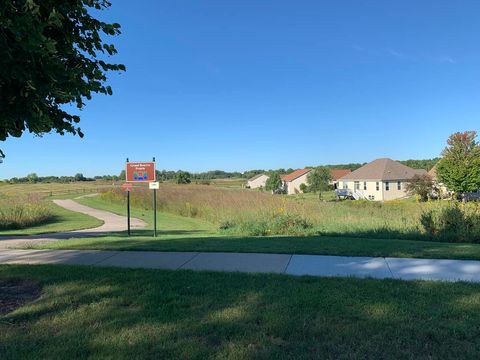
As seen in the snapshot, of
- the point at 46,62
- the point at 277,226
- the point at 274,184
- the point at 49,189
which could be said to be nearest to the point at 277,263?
the point at 46,62

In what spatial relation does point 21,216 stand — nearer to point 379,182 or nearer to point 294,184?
point 379,182

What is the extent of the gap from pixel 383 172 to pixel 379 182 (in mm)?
1475

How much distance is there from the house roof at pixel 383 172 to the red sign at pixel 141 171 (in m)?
40.6

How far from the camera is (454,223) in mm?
11172

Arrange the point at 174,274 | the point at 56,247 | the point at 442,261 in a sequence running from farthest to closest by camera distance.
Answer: the point at 56,247 → the point at 442,261 → the point at 174,274

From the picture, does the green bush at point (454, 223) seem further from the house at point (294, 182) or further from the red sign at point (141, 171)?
the house at point (294, 182)

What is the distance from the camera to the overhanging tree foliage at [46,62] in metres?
3.91

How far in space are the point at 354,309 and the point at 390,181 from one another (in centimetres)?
5070

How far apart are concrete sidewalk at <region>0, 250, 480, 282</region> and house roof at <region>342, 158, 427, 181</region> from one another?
46.6 m

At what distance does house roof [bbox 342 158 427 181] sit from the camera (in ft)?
170

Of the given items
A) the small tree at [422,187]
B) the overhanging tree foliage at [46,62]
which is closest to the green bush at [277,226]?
the overhanging tree foliage at [46,62]

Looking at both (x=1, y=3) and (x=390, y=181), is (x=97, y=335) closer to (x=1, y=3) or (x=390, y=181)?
(x=1, y=3)

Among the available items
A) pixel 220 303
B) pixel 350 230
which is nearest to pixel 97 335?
pixel 220 303

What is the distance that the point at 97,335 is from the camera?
364 cm
